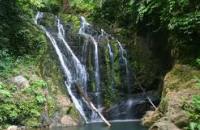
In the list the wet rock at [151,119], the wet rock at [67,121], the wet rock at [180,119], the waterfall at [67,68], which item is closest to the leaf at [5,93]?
the wet rock at [67,121]

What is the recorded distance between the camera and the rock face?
403 inches

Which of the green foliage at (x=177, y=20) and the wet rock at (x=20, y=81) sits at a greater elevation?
the green foliage at (x=177, y=20)

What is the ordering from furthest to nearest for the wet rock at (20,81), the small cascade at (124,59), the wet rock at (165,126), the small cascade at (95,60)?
the small cascade at (124,59), the small cascade at (95,60), the wet rock at (20,81), the wet rock at (165,126)

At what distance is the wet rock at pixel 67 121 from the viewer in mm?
14195

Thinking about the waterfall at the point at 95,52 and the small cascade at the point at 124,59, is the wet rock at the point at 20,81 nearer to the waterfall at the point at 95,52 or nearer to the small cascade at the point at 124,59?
the waterfall at the point at 95,52

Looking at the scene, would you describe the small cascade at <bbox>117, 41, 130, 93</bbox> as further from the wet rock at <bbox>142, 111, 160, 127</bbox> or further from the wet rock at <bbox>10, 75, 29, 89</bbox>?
the wet rock at <bbox>10, 75, 29, 89</bbox>

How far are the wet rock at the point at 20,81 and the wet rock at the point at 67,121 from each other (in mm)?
1757

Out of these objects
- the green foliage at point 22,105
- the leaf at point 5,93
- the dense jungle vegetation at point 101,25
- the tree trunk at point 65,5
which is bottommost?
the green foliage at point 22,105

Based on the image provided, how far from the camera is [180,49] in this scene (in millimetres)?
14125

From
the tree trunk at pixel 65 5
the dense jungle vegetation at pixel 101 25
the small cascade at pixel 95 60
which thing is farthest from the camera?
the tree trunk at pixel 65 5

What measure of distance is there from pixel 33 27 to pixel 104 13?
4537mm

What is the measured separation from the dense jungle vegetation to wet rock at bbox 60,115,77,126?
2.47 feet

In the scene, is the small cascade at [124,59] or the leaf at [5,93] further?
the small cascade at [124,59]

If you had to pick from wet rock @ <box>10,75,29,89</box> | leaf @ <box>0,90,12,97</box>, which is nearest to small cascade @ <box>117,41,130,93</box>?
wet rock @ <box>10,75,29,89</box>
